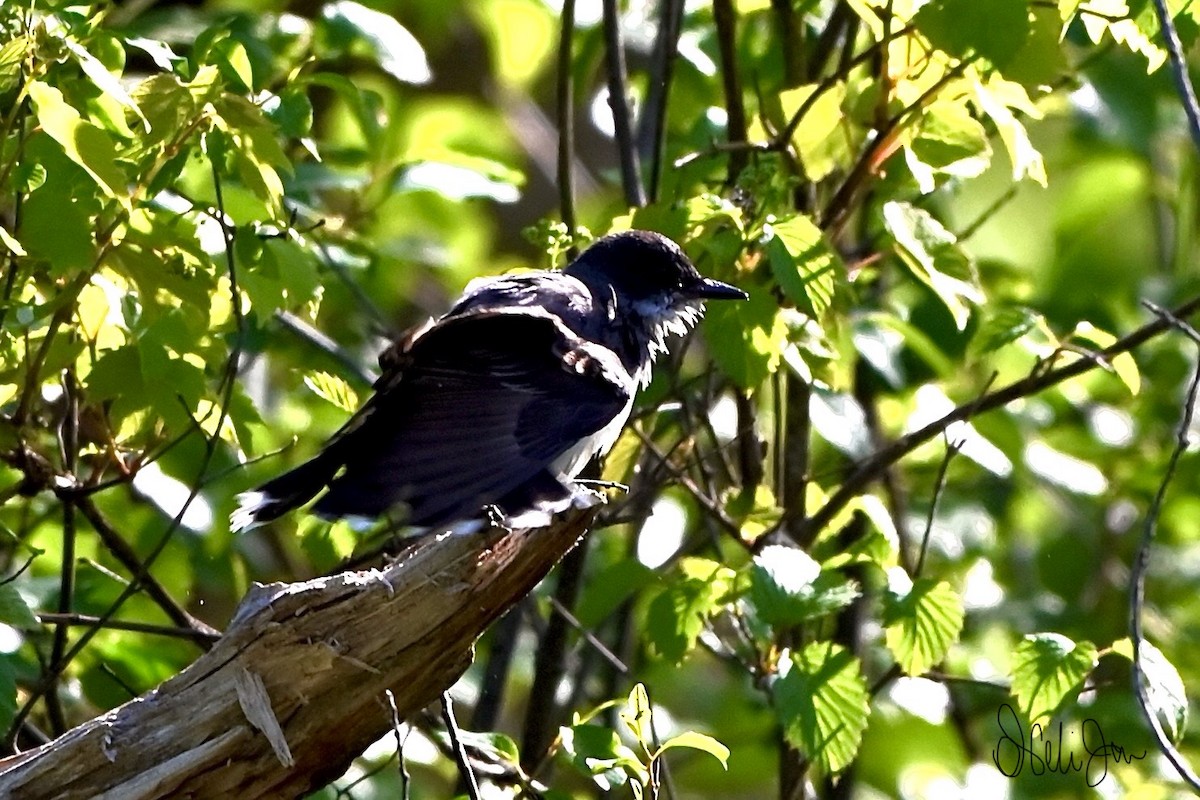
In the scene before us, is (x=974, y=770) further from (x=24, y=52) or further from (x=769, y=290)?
(x=24, y=52)

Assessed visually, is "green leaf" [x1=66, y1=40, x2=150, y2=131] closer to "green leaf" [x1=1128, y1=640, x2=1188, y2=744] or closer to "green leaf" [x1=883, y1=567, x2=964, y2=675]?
"green leaf" [x1=883, y1=567, x2=964, y2=675]

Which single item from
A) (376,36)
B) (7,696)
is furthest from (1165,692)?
(376,36)

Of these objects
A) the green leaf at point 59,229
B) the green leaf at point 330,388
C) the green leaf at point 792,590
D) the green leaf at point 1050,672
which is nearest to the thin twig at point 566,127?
the green leaf at point 330,388

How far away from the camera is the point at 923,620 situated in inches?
145

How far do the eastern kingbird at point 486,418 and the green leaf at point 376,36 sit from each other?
68 centimetres

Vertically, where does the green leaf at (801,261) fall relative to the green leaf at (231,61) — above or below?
below

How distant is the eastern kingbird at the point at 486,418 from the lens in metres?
3.50

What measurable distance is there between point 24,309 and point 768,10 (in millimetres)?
2374

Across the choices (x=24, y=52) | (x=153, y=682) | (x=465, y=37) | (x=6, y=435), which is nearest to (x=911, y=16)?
(x=24, y=52)

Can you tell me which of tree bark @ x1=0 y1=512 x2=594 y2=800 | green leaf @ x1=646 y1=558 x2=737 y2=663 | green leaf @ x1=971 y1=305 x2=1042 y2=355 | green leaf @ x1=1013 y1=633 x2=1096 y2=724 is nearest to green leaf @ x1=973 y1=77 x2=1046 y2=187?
green leaf @ x1=971 y1=305 x2=1042 y2=355

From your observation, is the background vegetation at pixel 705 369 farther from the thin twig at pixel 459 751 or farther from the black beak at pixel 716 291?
the thin twig at pixel 459 751

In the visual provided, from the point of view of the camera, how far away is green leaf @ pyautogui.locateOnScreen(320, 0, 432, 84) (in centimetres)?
429

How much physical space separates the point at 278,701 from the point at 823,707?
126cm

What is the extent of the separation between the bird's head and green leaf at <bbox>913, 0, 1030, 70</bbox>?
1060 millimetres
